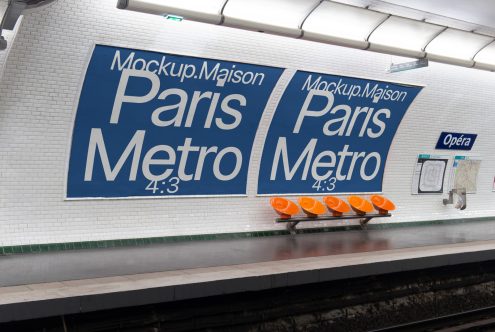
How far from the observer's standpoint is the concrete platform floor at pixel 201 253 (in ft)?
20.2

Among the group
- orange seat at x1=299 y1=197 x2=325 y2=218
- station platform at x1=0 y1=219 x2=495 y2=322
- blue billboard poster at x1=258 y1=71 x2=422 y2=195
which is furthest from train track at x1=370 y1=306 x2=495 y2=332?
blue billboard poster at x1=258 y1=71 x2=422 y2=195

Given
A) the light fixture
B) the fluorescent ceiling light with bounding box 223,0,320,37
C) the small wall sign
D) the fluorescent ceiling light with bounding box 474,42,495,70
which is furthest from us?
the small wall sign

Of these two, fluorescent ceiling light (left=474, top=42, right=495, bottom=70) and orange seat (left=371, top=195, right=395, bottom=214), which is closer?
fluorescent ceiling light (left=474, top=42, right=495, bottom=70)

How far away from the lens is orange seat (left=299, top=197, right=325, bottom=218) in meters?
9.62

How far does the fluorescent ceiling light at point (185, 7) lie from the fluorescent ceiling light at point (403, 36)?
8.14 ft

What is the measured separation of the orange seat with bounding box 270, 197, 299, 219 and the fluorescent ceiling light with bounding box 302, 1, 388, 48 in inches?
104

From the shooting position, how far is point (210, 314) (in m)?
6.23

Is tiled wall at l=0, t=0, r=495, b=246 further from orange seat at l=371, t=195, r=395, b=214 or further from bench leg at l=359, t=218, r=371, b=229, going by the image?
orange seat at l=371, t=195, r=395, b=214

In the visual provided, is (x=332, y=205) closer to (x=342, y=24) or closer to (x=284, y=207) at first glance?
(x=284, y=207)

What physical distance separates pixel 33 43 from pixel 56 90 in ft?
1.99

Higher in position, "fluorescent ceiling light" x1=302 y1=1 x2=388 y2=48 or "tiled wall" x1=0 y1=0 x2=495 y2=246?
"fluorescent ceiling light" x1=302 y1=1 x2=388 y2=48

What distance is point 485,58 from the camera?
10109mm

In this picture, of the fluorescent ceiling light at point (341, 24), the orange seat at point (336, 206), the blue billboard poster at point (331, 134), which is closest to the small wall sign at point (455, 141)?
the blue billboard poster at point (331, 134)

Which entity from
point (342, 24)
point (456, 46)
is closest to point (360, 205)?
point (456, 46)
